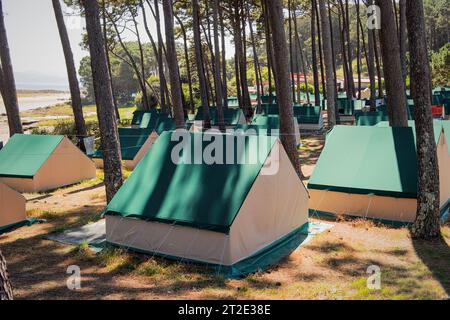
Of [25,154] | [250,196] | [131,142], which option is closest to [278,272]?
[250,196]

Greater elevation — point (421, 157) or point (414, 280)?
point (421, 157)

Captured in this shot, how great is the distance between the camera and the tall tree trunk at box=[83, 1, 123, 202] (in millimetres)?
12430

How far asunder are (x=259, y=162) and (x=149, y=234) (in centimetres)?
263

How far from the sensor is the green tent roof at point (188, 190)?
8.72 m

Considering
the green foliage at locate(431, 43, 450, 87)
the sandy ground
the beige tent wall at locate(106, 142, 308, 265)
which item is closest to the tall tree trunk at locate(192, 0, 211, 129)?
the sandy ground

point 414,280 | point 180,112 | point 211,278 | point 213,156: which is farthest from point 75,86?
point 414,280

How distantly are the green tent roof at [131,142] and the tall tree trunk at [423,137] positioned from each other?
1333 cm

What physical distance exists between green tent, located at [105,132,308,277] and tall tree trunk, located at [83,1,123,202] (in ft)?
8.59

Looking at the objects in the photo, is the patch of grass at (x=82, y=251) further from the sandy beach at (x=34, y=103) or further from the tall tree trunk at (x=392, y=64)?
the sandy beach at (x=34, y=103)

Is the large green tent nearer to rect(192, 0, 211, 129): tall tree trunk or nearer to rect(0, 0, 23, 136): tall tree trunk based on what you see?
rect(0, 0, 23, 136): tall tree trunk

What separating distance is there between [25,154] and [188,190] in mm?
10672

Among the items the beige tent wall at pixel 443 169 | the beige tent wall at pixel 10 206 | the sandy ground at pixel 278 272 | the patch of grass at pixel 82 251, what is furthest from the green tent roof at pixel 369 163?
the beige tent wall at pixel 10 206
